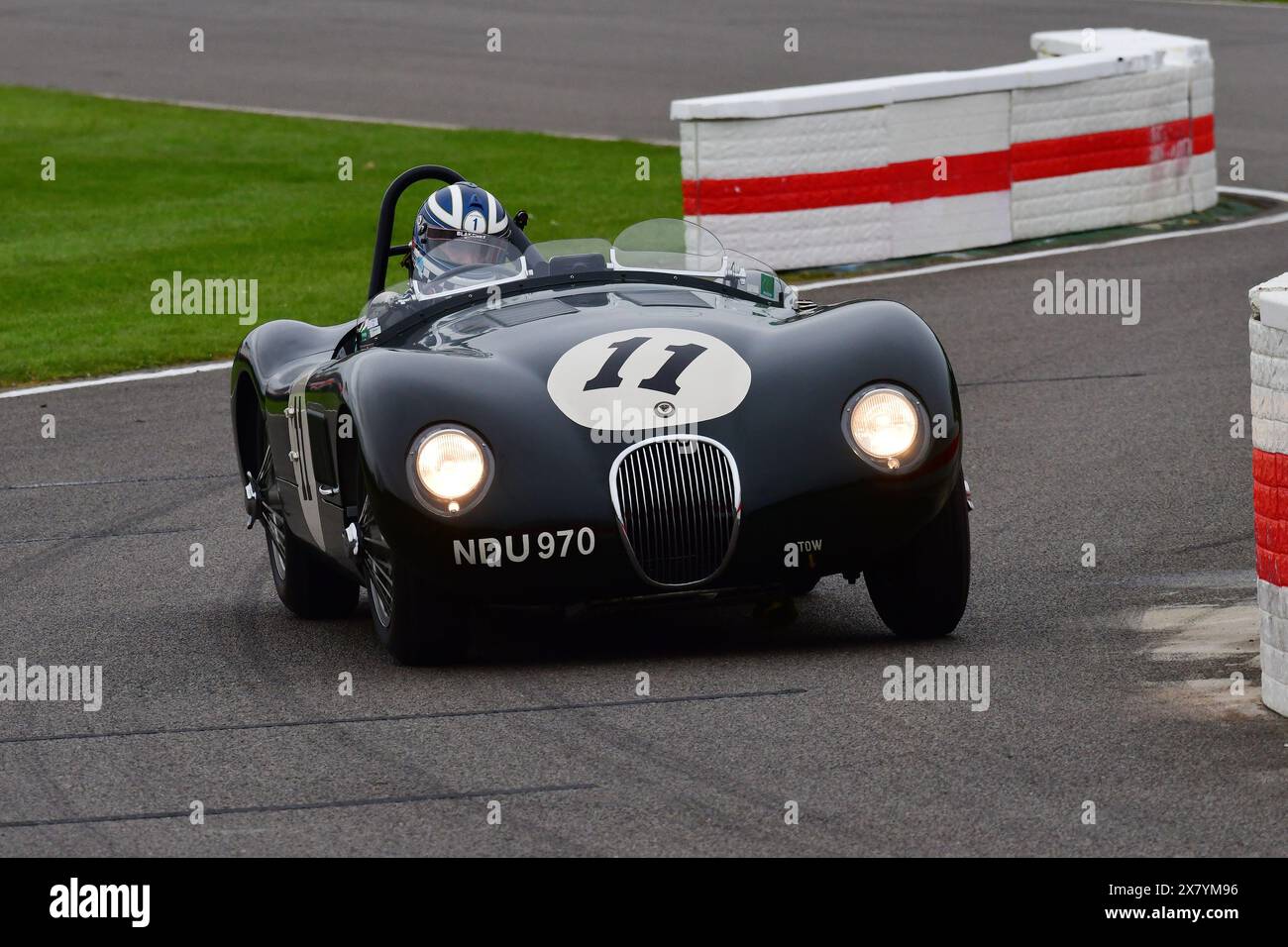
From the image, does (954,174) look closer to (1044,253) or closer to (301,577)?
(1044,253)

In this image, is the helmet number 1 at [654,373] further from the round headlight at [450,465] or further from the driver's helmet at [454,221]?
the driver's helmet at [454,221]

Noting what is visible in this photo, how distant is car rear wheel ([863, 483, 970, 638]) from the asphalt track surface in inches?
4.5

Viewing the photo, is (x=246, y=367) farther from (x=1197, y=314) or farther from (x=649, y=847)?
(x=1197, y=314)

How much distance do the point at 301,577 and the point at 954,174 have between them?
8706 millimetres

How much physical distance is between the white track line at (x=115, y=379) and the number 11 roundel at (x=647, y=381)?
6223mm

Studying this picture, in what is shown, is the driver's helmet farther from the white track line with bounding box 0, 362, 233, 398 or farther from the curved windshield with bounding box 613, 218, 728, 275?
the white track line with bounding box 0, 362, 233, 398

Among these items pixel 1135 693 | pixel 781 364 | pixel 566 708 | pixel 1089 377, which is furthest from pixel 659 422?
pixel 1089 377

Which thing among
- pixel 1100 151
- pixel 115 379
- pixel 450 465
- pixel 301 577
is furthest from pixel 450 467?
pixel 1100 151

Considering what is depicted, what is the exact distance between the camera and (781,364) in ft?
22.2

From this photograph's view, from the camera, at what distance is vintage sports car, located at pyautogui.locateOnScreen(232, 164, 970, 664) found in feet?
21.4

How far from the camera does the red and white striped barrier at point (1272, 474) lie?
5.92 meters

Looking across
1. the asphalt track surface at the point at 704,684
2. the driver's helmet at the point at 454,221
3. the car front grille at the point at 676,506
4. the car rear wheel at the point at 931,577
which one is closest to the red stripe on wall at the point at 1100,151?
the asphalt track surface at the point at 704,684

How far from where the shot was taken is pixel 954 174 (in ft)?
51.6

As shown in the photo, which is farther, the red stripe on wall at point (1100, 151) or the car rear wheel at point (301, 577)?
the red stripe on wall at point (1100, 151)
